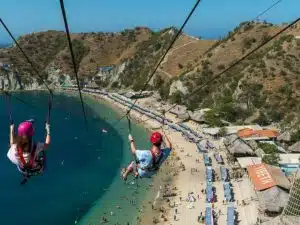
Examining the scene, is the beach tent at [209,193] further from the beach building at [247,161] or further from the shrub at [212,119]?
the shrub at [212,119]

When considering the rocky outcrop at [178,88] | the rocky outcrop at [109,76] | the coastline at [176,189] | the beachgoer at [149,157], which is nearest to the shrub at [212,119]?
Answer: the coastline at [176,189]

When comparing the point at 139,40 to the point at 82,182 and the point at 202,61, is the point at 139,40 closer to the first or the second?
the point at 202,61

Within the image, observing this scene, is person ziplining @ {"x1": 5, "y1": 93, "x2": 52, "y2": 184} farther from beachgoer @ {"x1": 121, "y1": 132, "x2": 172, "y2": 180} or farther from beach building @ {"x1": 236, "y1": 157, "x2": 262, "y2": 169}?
beach building @ {"x1": 236, "y1": 157, "x2": 262, "y2": 169}

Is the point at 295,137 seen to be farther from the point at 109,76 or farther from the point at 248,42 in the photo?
the point at 109,76

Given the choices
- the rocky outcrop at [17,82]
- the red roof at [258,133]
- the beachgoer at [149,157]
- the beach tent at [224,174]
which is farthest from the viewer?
the rocky outcrop at [17,82]

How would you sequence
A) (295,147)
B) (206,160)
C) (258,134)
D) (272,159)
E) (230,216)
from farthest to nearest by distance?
(258,134) → (206,160) → (295,147) → (272,159) → (230,216)

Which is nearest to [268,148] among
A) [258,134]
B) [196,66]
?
[258,134]
